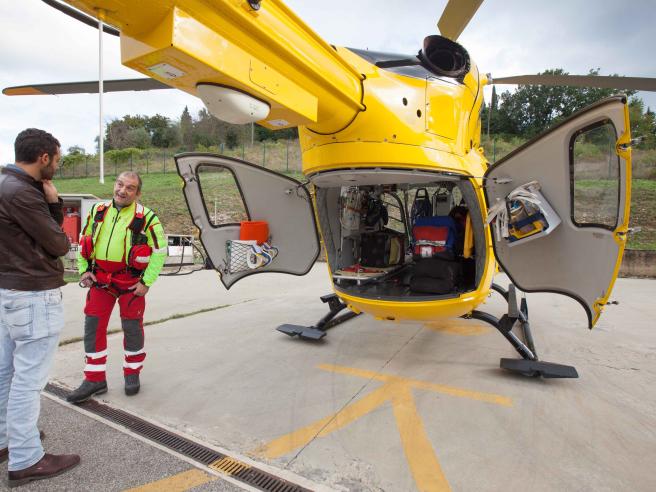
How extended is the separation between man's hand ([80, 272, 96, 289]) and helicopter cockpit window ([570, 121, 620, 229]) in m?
3.82

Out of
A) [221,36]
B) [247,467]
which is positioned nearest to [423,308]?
[247,467]

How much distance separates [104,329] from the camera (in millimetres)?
3084

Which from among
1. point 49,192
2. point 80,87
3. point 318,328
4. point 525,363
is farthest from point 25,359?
point 525,363

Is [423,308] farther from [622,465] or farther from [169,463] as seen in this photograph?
[169,463]

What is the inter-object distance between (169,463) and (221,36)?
234 cm

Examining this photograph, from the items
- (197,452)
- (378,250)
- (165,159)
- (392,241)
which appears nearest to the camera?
(197,452)

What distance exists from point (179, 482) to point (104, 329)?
1.51 m

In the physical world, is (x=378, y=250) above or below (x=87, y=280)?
above

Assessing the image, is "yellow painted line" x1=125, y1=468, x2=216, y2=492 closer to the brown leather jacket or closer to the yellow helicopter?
the brown leather jacket

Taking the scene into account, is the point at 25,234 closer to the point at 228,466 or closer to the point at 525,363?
the point at 228,466

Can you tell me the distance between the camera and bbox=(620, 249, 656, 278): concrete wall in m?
10.4

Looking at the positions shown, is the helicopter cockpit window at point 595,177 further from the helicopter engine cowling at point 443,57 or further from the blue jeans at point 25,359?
the blue jeans at point 25,359

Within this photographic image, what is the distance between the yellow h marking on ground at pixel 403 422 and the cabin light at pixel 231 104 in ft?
6.64

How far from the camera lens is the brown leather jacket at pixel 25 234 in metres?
2.04
